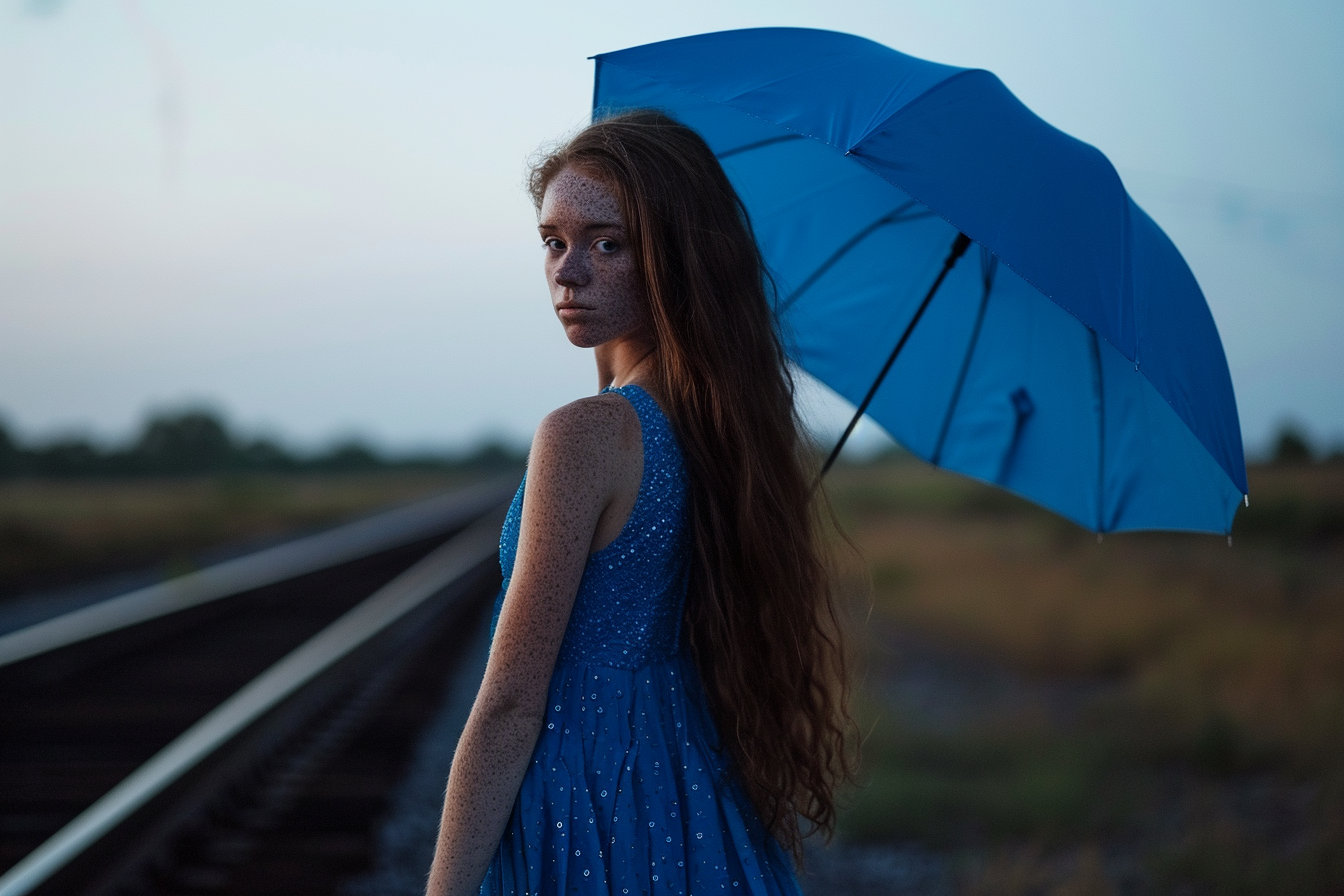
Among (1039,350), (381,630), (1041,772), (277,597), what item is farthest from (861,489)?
(1039,350)

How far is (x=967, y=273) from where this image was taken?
2.88 meters

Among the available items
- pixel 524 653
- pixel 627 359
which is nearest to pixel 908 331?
pixel 627 359

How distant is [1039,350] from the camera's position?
9.25 feet

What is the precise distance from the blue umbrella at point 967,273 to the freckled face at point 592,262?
11.0 inches

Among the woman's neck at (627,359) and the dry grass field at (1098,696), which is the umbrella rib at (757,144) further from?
the woman's neck at (627,359)

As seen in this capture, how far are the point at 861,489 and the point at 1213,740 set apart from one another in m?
28.0

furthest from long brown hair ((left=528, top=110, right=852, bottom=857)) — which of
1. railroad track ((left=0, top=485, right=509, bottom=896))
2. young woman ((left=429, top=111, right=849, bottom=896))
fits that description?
railroad track ((left=0, top=485, right=509, bottom=896))

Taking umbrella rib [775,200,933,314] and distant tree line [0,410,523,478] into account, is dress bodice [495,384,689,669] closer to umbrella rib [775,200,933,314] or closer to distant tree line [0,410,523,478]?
umbrella rib [775,200,933,314]

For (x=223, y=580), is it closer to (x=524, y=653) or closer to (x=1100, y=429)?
(x=1100, y=429)

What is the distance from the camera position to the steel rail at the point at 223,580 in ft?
28.4

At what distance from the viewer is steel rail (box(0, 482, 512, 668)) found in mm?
A: 8648

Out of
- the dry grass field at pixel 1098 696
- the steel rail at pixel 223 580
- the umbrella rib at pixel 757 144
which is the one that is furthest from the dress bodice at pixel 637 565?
the steel rail at pixel 223 580

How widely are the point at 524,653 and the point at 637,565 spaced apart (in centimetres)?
23

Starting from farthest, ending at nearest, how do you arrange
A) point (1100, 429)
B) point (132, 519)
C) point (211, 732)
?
point (132, 519) < point (211, 732) < point (1100, 429)
